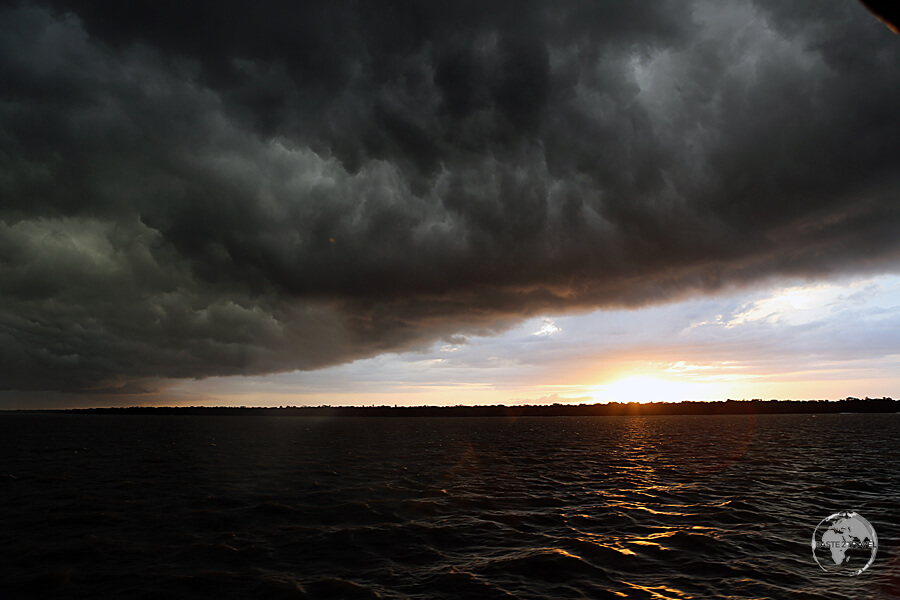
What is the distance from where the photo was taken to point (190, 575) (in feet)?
53.2

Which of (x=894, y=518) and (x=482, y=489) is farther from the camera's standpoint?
(x=482, y=489)

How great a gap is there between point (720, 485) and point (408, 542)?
84.0 ft

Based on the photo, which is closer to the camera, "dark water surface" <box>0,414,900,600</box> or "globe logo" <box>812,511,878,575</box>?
"dark water surface" <box>0,414,900,600</box>

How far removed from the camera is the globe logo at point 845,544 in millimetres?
17234

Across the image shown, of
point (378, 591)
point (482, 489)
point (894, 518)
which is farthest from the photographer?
point (482, 489)

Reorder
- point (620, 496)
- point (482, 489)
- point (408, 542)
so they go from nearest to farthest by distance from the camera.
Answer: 1. point (408, 542)
2. point (620, 496)
3. point (482, 489)

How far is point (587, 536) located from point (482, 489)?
42.5ft

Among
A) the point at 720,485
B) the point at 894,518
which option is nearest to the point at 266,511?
the point at 720,485

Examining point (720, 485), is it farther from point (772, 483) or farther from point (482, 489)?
point (482, 489)

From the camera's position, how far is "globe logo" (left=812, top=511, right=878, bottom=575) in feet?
56.5

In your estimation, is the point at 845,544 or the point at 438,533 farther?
the point at 438,533

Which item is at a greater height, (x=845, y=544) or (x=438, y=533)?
(x=438, y=533)

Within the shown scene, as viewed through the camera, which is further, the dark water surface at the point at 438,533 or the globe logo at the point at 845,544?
the globe logo at the point at 845,544

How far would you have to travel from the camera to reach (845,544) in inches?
794
